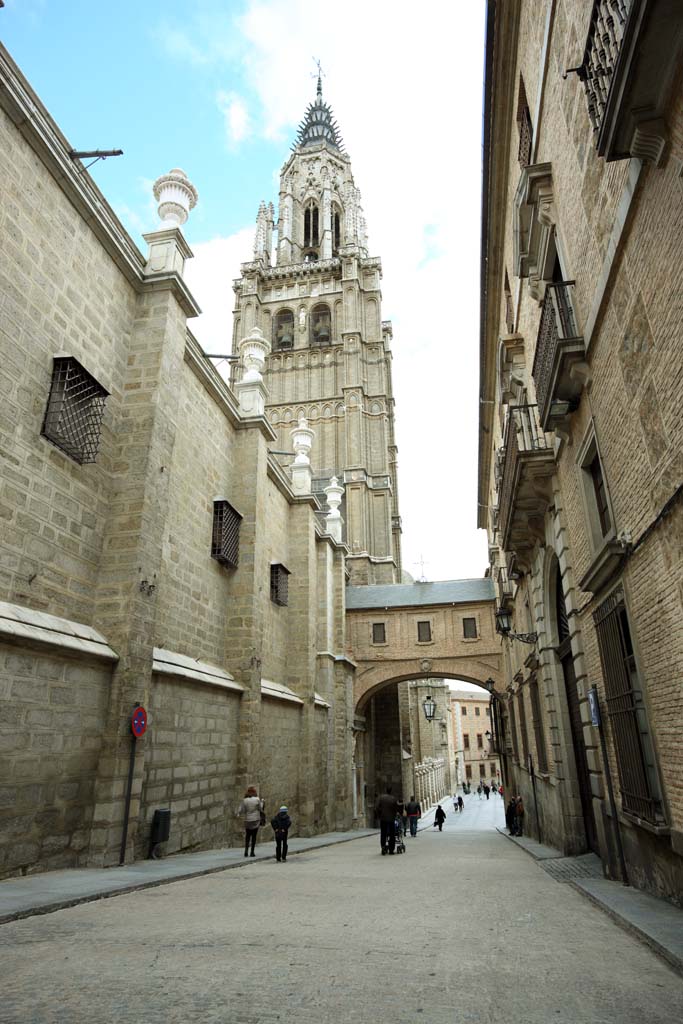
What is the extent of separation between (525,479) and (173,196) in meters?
8.08

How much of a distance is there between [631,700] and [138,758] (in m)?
6.34

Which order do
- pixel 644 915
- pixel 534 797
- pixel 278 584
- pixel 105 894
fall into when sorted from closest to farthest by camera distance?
pixel 644 915 → pixel 105 894 → pixel 534 797 → pixel 278 584

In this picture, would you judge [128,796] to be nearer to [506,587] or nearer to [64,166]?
[64,166]

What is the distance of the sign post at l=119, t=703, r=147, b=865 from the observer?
7.95 metres

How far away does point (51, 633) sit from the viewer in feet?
23.9

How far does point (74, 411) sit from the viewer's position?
27.5ft

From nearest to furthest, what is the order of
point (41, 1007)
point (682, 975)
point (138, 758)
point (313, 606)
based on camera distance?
point (41, 1007) < point (682, 975) < point (138, 758) < point (313, 606)

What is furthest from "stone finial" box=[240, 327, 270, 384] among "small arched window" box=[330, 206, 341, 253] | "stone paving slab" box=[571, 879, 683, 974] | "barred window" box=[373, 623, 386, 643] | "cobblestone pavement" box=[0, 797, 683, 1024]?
"small arched window" box=[330, 206, 341, 253]

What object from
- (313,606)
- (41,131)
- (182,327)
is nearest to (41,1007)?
(41,131)

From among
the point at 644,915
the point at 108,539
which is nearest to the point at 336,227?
the point at 108,539

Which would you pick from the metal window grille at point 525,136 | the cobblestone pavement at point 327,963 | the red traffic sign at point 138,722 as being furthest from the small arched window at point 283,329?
the cobblestone pavement at point 327,963

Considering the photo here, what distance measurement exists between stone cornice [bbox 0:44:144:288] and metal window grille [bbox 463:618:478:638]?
21257 mm

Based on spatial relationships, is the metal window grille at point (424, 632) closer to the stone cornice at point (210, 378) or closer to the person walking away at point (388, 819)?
the person walking away at point (388, 819)

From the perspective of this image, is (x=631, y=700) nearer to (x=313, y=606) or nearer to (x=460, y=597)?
(x=313, y=606)
